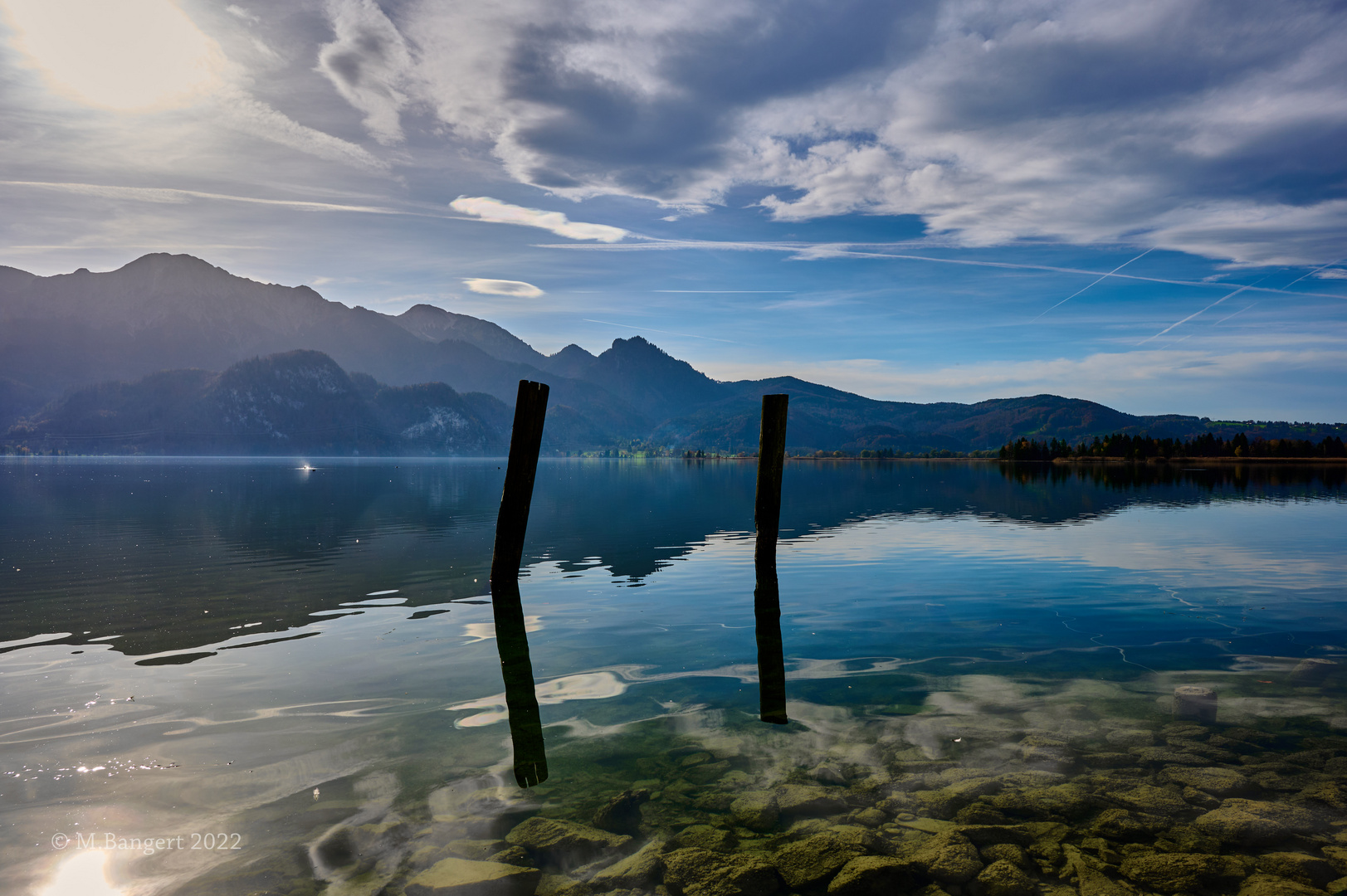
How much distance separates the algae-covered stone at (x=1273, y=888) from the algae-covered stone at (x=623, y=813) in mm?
6100

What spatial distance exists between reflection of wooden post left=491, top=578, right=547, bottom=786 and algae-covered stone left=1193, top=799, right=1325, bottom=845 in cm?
800

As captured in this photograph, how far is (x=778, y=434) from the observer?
908 inches

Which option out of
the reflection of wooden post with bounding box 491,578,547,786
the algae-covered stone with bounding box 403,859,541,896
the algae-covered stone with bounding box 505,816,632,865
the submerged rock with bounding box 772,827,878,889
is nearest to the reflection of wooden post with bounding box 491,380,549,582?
the reflection of wooden post with bounding box 491,578,547,786

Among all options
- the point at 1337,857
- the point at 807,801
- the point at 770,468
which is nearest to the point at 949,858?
the point at 807,801

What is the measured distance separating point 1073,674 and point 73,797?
16.3 m

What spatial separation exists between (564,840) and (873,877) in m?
3.32

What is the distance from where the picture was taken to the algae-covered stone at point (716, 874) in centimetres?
698

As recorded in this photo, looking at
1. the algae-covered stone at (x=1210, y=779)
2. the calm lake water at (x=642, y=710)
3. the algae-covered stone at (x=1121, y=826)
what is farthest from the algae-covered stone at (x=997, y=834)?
the algae-covered stone at (x=1210, y=779)

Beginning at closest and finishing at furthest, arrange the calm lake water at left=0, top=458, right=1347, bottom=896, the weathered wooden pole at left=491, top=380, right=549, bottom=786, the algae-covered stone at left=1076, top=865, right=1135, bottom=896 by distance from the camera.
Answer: the algae-covered stone at left=1076, top=865, right=1135, bottom=896, the calm lake water at left=0, top=458, right=1347, bottom=896, the weathered wooden pole at left=491, top=380, right=549, bottom=786

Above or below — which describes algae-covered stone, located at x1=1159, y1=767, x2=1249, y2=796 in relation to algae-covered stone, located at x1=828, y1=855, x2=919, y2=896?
above

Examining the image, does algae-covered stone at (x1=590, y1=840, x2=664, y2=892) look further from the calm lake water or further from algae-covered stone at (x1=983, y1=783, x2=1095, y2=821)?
algae-covered stone at (x1=983, y1=783, x2=1095, y2=821)

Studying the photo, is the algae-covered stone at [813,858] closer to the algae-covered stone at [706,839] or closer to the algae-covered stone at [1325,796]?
the algae-covered stone at [706,839]

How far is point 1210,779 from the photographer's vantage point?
919 cm

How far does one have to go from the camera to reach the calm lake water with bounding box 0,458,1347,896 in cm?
787
